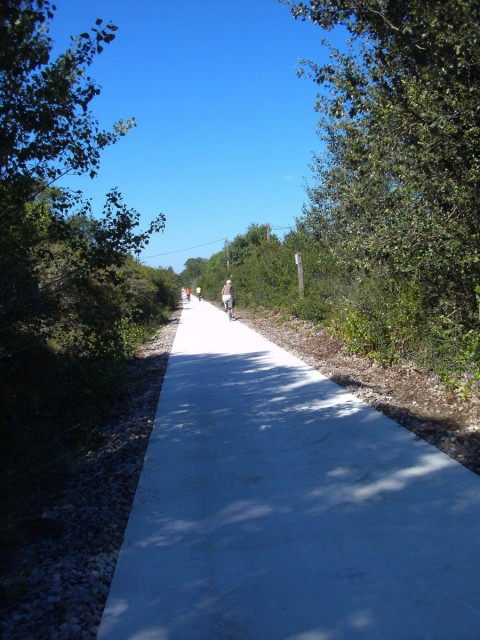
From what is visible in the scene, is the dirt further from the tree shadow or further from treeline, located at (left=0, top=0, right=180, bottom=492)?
treeline, located at (left=0, top=0, right=180, bottom=492)

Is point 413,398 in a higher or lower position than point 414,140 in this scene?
lower

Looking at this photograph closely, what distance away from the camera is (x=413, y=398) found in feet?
25.3

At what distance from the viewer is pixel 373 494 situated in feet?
14.9

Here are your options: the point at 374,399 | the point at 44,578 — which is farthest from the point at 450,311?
the point at 44,578

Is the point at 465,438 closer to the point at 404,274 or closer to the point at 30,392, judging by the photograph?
the point at 404,274

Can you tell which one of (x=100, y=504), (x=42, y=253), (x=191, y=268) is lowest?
(x=100, y=504)

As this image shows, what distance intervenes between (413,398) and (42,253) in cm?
511

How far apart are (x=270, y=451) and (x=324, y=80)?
537 cm

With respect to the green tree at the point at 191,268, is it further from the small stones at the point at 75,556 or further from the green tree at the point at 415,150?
the small stones at the point at 75,556

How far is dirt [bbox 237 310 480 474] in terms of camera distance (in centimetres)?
582

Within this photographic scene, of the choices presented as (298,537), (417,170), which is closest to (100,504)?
(298,537)

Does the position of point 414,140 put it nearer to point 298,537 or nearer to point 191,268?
point 298,537

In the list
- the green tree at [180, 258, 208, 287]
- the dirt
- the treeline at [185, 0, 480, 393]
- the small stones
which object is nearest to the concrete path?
the small stones

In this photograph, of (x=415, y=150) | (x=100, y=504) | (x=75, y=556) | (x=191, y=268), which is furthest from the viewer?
(x=191, y=268)
